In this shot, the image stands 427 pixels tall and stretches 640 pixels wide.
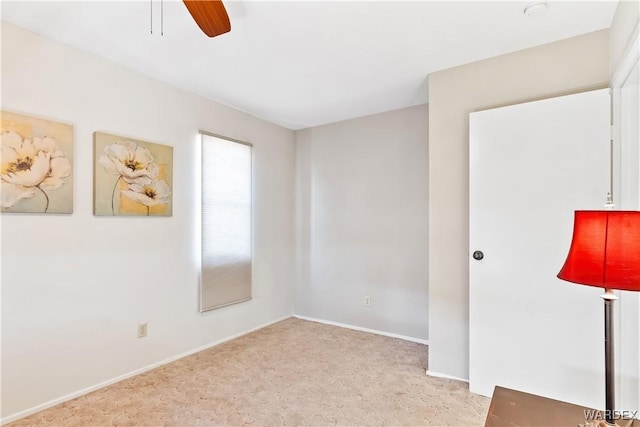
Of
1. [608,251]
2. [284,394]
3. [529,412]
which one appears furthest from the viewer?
[284,394]

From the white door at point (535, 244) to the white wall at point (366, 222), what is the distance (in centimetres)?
107

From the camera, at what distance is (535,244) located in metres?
2.12

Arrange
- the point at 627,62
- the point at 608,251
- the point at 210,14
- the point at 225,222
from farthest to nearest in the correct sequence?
the point at 225,222
the point at 627,62
the point at 210,14
the point at 608,251

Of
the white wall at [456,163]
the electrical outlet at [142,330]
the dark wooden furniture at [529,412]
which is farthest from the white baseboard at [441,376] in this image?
the electrical outlet at [142,330]

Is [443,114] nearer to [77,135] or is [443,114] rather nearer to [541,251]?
[541,251]

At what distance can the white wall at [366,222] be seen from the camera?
343 centimetres

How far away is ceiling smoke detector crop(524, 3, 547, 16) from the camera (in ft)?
5.89

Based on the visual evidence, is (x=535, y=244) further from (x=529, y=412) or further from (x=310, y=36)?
(x=310, y=36)

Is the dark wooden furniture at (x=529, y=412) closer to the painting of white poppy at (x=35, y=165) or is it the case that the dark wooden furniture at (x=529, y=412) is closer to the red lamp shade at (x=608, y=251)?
the red lamp shade at (x=608, y=251)

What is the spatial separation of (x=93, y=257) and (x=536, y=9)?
3224 mm

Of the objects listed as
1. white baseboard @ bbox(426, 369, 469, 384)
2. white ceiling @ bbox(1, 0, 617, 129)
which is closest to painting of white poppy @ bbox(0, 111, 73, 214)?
white ceiling @ bbox(1, 0, 617, 129)

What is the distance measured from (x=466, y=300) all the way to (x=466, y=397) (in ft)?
2.14

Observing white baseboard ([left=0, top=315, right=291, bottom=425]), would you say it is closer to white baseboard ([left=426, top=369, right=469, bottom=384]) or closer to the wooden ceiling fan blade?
white baseboard ([left=426, top=369, right=469, bottom=384])

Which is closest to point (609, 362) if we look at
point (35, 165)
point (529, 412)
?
point (529, 412)
